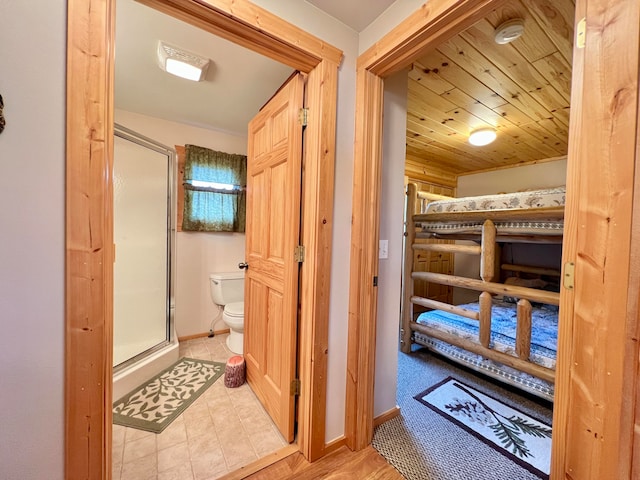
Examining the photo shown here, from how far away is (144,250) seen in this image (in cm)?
244

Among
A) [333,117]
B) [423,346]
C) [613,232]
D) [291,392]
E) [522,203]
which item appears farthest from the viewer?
[423,346]

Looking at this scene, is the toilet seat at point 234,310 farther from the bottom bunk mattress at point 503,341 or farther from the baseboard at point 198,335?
the bottom bunk mattress at point 503,341

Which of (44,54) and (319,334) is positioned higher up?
(44,54)

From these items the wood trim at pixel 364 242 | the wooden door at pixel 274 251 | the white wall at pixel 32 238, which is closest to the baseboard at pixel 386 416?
the wood trim at pixel 364 242

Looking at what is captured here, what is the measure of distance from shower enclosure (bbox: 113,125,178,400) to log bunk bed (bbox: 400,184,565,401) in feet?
7.98

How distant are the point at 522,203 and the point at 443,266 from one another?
2097 mm

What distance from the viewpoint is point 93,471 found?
83 centimetres

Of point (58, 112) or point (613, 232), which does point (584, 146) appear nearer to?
point (613, 232)

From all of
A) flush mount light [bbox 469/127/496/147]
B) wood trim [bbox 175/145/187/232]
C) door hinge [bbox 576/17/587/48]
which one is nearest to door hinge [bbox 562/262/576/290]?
door hinge [bbox 576/17/587/48]

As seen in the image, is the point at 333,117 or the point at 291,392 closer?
the point at 333,117

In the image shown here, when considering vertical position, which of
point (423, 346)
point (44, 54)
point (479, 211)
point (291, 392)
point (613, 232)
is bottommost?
point (423, 346)

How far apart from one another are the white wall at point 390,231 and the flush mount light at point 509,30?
19.4 inches

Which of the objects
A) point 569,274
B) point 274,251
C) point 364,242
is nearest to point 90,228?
point 274,251

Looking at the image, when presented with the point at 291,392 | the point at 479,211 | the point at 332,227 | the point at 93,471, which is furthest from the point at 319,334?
the point at 479,211
